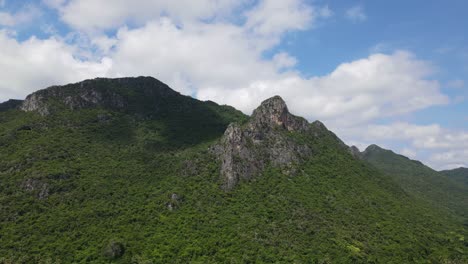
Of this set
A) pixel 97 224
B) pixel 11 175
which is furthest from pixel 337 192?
pixel 11 175

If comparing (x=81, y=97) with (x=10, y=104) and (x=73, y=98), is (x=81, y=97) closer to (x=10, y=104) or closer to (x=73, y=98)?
(x=73, y=98)

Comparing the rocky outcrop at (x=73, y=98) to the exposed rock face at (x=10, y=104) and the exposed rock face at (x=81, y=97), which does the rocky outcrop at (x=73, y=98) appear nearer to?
the exposed rock face at (x=81, y=97)

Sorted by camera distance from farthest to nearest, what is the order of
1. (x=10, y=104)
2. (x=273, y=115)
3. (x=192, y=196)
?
(x=10, y=104) < (x=273, y=115) < (x=192, y=196)

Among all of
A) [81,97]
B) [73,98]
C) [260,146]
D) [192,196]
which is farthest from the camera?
[81,97]

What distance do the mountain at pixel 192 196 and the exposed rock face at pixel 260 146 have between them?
0.50 metres

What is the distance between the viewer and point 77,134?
148 meters

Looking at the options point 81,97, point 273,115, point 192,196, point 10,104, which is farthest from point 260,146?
point 10,104

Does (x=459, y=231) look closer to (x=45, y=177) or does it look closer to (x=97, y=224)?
(x=97, y=224)

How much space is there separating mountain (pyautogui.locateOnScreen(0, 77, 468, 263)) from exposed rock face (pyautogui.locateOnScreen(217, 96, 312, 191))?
0.50 metres

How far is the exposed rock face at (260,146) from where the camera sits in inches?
5271

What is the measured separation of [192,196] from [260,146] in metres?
37.4

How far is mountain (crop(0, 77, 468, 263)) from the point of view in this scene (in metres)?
98.8

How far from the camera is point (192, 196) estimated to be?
12275 centimetres

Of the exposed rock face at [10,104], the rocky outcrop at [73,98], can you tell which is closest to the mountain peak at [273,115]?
the rocky outcrop at [73,98]
